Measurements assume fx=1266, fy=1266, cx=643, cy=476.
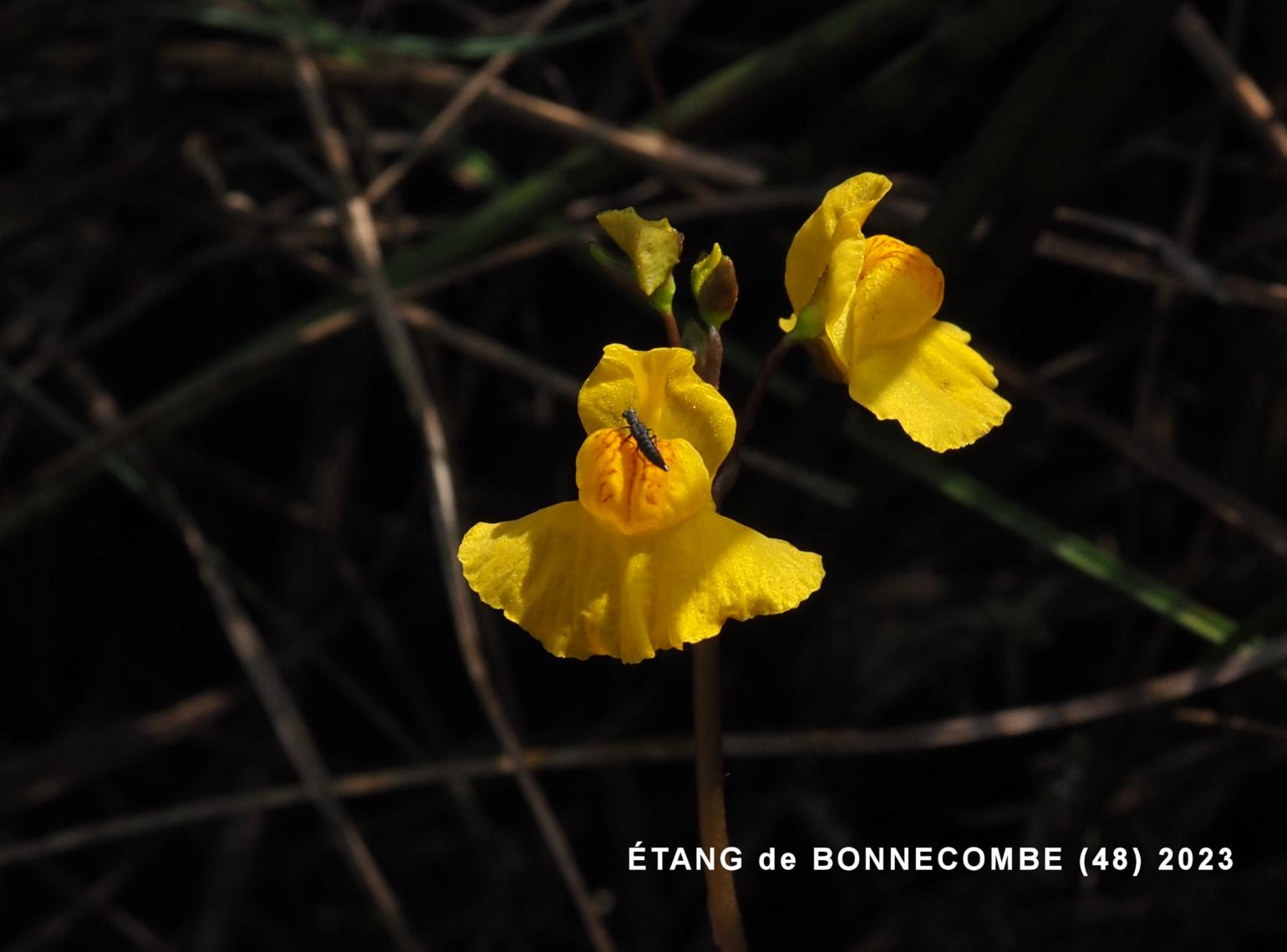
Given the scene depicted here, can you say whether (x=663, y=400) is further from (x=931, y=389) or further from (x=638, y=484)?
(x=931, y=389)

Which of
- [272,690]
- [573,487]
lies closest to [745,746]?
[573,487]

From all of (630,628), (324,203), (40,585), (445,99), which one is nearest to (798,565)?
(630,628)

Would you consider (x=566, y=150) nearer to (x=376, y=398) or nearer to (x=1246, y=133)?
(x=376, y=398)

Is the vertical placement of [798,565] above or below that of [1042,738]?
below

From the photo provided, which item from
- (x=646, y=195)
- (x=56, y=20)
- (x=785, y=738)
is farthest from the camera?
(x=56, y=20)

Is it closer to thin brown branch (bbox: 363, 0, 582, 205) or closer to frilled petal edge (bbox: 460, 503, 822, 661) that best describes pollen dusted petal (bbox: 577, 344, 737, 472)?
frilled petal edge (bbox: 460, 503, 822, 661)
